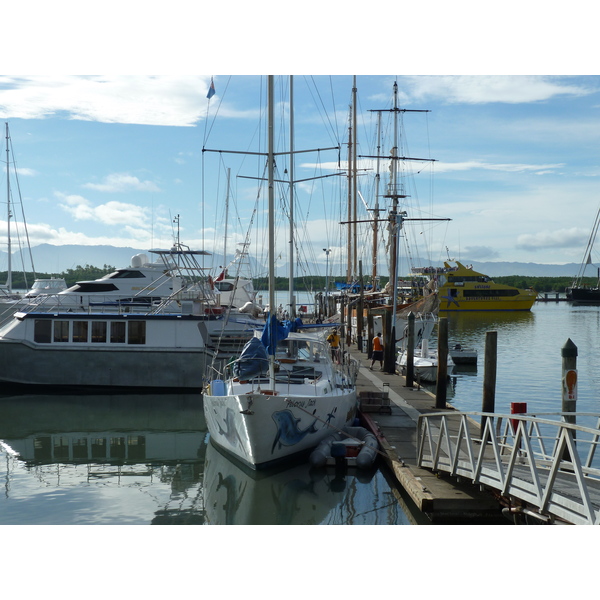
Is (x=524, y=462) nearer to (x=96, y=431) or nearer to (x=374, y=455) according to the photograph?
(x=374, y=455)

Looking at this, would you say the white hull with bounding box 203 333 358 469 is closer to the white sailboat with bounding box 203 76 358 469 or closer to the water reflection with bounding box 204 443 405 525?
the white sailboat with bounding box 203 76 358 469

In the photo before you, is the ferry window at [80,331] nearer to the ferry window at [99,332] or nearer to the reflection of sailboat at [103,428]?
the ferry window at [99,332]

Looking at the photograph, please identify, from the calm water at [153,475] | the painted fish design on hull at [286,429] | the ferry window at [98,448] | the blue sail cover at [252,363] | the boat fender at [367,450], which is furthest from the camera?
the ferry window at [98,448]

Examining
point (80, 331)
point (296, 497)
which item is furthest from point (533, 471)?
point (80, 331)

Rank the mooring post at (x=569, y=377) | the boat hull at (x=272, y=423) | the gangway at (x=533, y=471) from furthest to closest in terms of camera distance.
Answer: the boat hull at (x=272, y=423) < the mooring post at (x=569, y=377) < the gangway at (x=533, y=471)

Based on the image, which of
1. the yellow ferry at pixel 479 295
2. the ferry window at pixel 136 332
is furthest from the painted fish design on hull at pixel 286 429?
the yellow ferry at pixel 479 295

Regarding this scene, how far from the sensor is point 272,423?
13.9 meters

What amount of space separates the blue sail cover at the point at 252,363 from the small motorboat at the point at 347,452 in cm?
224

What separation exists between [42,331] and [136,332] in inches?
147

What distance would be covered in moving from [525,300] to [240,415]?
8109 cm

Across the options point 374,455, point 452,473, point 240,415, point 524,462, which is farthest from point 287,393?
point 524,462

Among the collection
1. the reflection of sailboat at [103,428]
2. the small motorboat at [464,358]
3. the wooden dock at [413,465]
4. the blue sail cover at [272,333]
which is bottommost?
the reflection of sailboat at [103,428]

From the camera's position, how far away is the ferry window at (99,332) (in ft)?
84.7

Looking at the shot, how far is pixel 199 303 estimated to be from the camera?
26.5 m
